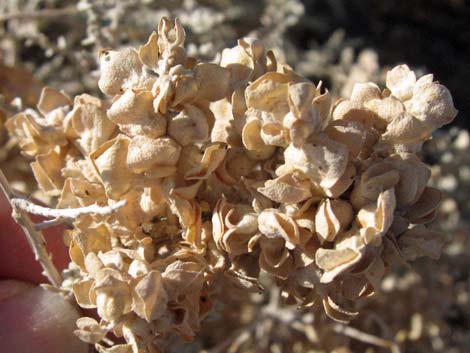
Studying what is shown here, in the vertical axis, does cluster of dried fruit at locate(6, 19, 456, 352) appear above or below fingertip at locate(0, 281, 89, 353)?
above

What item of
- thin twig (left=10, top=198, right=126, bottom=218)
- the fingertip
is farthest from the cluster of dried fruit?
the fingertip

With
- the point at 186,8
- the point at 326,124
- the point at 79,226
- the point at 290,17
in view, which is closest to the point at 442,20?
Result: the point at 290,17

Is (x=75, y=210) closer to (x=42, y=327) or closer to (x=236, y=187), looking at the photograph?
(x=236, y=187)

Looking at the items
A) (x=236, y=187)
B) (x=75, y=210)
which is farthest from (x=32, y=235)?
(x=236, y=187)

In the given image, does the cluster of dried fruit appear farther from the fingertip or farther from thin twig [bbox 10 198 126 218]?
the fingertip

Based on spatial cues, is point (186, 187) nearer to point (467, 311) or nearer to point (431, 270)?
point (431, 270)

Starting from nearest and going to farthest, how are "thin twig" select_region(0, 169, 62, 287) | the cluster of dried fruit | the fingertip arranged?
1. the cluster of dried fruit
2. "thin twig" select_region(0, 169, 62, 287)
3. the fingertip

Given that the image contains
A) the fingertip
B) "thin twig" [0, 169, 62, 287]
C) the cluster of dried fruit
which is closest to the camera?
the cluster of dried fruit
